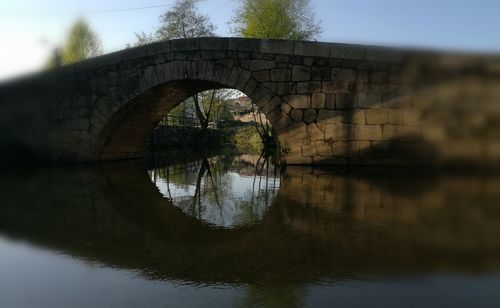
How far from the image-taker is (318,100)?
7.86 metres

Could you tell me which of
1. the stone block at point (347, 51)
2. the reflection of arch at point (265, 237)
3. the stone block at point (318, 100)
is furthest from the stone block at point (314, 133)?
the reflection of arch at point (265, 237)

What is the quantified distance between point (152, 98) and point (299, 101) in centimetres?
355

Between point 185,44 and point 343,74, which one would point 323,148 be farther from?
point 185,44

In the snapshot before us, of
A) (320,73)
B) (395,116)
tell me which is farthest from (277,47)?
(395,116)

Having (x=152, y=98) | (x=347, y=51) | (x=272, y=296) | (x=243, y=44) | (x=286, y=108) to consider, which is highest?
(x=243, y=44)

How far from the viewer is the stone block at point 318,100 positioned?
7.84 meters

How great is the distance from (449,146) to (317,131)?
229 cm

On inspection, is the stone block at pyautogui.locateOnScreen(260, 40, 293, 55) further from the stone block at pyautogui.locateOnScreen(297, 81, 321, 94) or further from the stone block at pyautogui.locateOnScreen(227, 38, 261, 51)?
the stone block at pyautogui.locateOnScreen(297, 81, 321, 94)

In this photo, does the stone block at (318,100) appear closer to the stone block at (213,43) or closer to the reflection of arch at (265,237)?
the stone block at (213,43)

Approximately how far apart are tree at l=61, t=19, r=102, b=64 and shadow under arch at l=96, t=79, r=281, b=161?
75.1 feet

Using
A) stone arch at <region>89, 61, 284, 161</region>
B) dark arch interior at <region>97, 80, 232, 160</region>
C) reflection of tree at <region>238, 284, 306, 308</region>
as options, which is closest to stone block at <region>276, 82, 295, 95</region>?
stone arch at <region>89, 61, 284, 161</region>

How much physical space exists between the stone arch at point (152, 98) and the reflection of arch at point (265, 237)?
3.34 metres

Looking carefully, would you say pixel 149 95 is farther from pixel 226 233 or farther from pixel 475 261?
pixel 475 261

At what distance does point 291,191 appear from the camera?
557 centimetres
